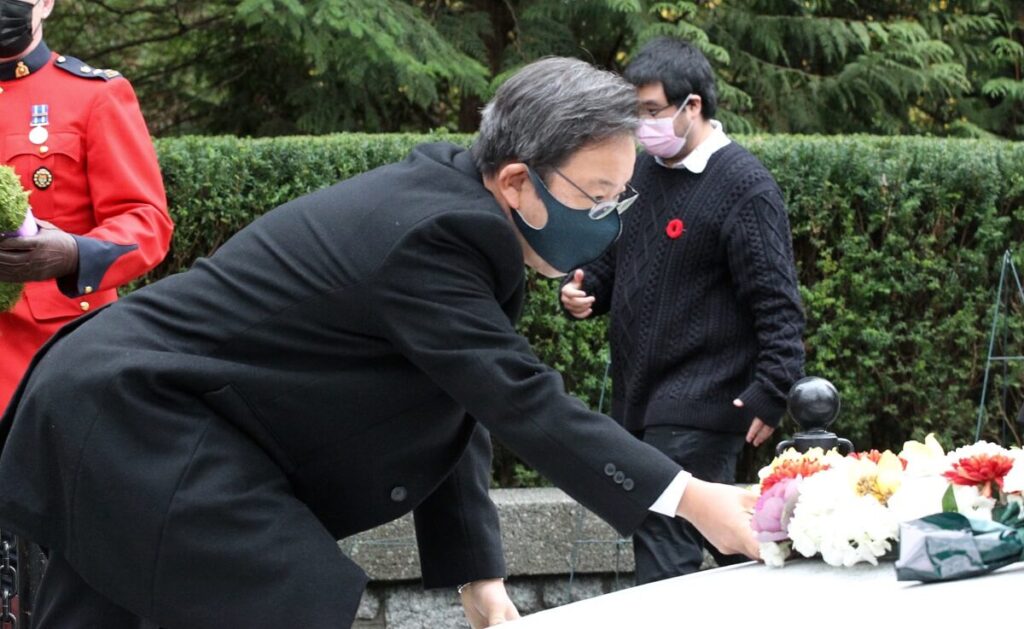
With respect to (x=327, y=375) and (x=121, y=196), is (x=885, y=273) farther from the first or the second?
(x=327, y=375)

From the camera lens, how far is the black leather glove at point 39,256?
155 inches

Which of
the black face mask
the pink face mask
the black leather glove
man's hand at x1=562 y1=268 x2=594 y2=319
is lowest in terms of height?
man's hand at x1=562 y1=268 x2=594 y2=319

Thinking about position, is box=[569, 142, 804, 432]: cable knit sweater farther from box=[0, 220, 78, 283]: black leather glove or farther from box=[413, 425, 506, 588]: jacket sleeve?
box=[0, 220, 78, 283]: black leather glove

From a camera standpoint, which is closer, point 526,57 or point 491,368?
point 491,368

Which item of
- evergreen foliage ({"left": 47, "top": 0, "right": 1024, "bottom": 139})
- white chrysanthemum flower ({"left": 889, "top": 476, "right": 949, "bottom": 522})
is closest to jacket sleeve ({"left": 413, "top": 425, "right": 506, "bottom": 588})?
white chrysanthemum flower ({"left": 889, "top": 476, "right": 949, "bottom": 522})

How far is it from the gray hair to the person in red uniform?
1.58 metres

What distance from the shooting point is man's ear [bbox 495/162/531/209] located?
2930 mm

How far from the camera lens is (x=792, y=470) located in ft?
8.89

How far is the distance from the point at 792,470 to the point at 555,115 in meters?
0.77

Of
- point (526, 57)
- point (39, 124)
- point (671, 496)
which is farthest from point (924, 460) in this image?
point (526, 57)

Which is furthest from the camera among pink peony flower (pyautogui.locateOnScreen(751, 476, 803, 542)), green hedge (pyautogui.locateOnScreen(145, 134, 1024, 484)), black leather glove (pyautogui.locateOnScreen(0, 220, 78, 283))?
green hedge (pyautogui.locateOnScreen(145, 134, 1024, 484))

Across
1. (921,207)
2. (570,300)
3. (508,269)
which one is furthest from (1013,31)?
(508,269)

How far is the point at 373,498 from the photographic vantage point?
3031mm

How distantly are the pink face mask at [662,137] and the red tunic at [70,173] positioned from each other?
151 centimetres
